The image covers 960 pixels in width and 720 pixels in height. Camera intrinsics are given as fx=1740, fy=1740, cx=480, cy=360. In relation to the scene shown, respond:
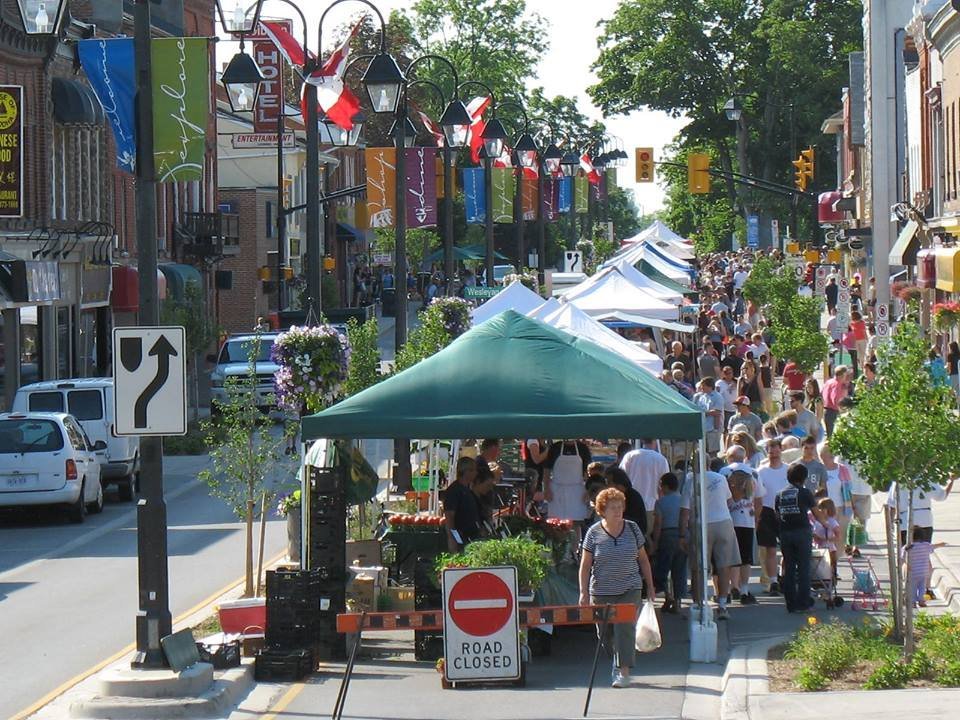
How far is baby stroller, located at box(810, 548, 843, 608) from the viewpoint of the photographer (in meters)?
16.2

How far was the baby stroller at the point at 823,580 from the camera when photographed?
53.3ft

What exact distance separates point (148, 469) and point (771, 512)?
682cm

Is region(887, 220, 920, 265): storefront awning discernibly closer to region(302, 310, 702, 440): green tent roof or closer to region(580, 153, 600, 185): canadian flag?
region(580, 153, 600, 185): canadian flag

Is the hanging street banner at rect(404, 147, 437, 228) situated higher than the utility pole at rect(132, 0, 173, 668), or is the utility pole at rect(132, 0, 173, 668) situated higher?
the hanging street banner at rect(404, 147, 437, 228)

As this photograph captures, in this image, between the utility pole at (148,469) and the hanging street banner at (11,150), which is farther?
the hanging street banner at (11,150)

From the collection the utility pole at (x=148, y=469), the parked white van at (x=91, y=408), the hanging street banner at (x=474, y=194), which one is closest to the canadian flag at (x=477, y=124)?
the hanging street banner at (x=474, y=194)

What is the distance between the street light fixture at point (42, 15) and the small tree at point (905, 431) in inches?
291

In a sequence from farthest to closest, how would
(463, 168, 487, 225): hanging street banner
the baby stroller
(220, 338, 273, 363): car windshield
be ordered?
(463, 168, 487, 225): hanging street banner < (220, 338, 273, 363): car windshield < the baby stroller

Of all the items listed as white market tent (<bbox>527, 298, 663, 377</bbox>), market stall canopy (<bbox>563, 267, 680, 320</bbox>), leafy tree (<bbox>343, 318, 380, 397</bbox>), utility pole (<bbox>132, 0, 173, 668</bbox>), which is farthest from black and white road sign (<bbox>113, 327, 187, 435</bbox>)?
market stall canopy (<bbox>563, 267, 680, 320</bbox>)

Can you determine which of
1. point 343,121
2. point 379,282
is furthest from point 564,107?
point 343,121

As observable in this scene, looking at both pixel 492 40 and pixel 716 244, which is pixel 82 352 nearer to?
pixel 492 40

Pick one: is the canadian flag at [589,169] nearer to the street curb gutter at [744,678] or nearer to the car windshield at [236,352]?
the car windshield at [236,352]

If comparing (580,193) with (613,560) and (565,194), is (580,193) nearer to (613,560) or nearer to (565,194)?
(565,194)

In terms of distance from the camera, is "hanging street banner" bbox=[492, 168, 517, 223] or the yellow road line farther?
"hanging street banner" bbox=[492, 168, 517, 223]
